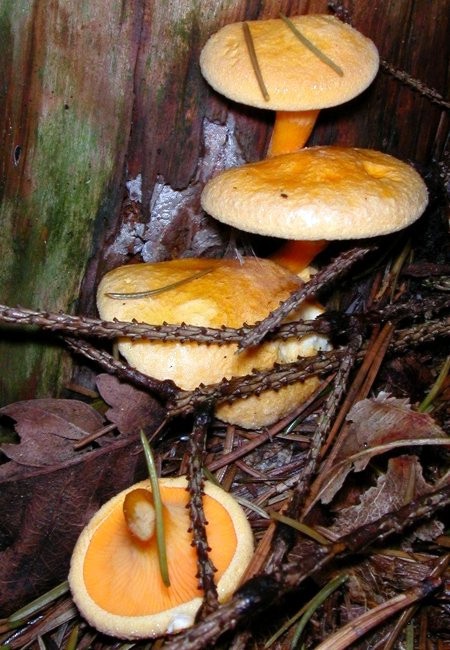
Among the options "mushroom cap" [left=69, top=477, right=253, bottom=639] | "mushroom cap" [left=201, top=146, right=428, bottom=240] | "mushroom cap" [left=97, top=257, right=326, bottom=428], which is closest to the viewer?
"mushroom cap" [left=69, top=477, right=253, bottom=639]

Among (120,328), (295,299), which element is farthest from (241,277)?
→ (120,328)

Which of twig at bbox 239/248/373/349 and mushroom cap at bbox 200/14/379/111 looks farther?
mushroom cap at bbox 200/14/379/111

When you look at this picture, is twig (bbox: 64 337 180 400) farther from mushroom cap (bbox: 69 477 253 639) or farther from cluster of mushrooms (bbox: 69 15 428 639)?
mushroom cap (bbox: 69 477 253 639)

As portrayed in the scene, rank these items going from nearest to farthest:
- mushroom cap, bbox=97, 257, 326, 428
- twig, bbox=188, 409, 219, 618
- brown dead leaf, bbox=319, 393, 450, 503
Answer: twig, bbox=188, 409, 219, 618 → brown dead leaf, bbox=319, 393, 450, 503 → mushroom cap, bbox=97, 257, 326, 428

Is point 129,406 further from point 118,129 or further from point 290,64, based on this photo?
point 290,64

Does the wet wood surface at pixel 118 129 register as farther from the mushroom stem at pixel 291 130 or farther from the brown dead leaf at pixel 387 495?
the brown dead leaf at pixel 387 495

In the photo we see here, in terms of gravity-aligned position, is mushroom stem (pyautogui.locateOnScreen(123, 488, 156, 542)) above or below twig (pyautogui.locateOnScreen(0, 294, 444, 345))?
below

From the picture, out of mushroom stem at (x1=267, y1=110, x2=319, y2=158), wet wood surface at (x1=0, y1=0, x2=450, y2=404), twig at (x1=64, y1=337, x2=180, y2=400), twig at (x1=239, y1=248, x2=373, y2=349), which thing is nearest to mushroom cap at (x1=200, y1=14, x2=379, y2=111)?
wet wood surface at (x1=0, y1=0, x2=450, y2=404)
